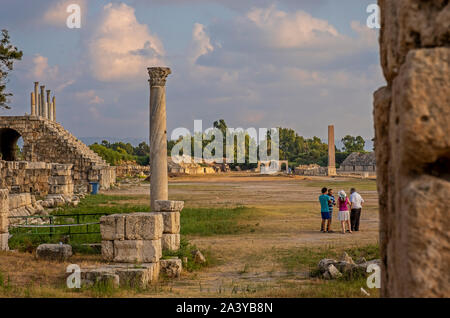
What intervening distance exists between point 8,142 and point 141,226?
36628 millimetres

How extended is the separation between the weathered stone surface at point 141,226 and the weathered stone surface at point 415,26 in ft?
28.8

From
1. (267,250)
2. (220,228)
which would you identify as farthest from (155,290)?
(220,228)

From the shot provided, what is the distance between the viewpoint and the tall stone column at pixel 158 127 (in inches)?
640

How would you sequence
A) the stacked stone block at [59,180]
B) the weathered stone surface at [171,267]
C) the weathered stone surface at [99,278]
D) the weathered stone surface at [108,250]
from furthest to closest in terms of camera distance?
the stacked stone block at [59,180] → the weathered stone surface at [108,250] → the weathered stone surface at [171,267] → the weathered stone surface at [99,278]

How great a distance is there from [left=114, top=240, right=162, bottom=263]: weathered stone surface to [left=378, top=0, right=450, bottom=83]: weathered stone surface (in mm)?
8821

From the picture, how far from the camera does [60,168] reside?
30531 mm

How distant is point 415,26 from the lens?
2.95 metres

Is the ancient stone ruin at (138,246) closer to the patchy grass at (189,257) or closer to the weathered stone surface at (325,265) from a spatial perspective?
the patchy grass at (189,257)

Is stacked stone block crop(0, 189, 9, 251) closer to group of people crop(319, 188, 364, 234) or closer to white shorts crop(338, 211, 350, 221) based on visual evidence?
group of people crop(319, 188, 364, 234)

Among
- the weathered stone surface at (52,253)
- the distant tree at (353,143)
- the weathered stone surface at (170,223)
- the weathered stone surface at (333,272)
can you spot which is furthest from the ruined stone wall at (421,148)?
the distant tree at (353,143)

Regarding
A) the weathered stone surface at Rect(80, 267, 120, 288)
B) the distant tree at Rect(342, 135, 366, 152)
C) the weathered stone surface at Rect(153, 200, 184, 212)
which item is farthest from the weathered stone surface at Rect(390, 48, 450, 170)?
the distant tree at Rect(342, 135, 366, 152)

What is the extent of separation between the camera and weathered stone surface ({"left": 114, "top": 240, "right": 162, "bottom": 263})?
11.4m
